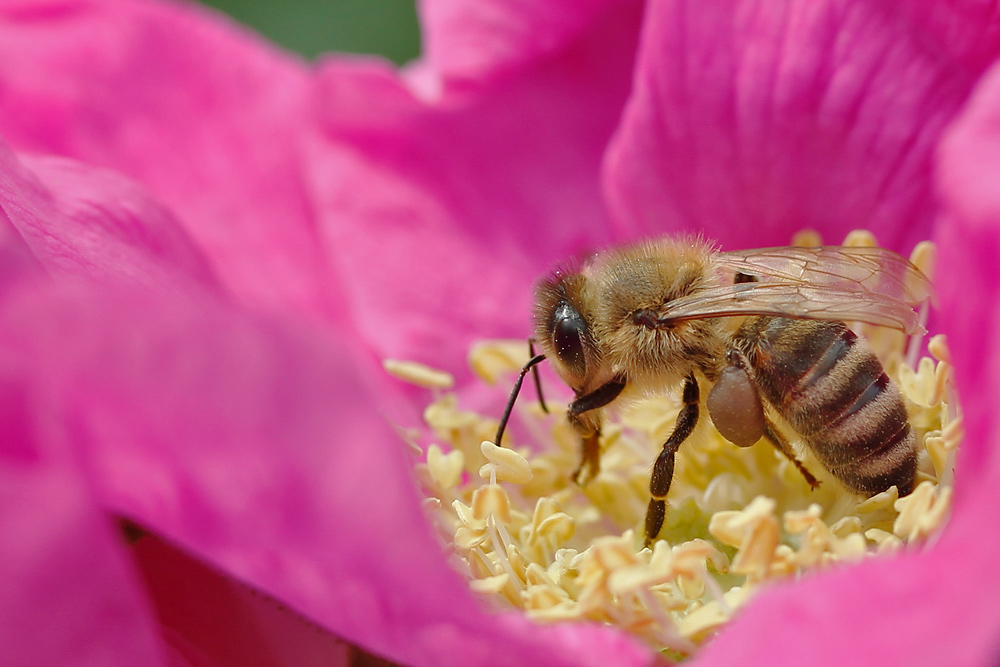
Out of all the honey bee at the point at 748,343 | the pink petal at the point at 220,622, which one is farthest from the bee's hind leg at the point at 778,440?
the pink petal at the point at 220,622

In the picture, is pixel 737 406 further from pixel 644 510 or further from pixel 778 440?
pixel 644 510

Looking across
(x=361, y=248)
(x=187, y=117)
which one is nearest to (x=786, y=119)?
(x=361, y=248)

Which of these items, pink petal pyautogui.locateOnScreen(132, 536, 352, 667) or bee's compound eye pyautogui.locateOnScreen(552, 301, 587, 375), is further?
bee's compound eye pyautogui.locateOnScreen(552, 301, 587, 375)

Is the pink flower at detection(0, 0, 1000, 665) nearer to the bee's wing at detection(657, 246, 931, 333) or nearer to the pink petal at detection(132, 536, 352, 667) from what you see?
the pink petal at detection(132, 536, 352, 667)

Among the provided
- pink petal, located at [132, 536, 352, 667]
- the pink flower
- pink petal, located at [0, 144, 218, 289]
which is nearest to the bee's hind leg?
the pink flower

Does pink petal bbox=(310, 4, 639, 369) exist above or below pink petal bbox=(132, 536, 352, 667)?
above

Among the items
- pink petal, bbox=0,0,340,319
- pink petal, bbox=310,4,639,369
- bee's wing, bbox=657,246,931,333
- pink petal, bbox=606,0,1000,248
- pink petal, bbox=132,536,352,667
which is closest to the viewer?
pink petal, bbox=132,536,352,667
